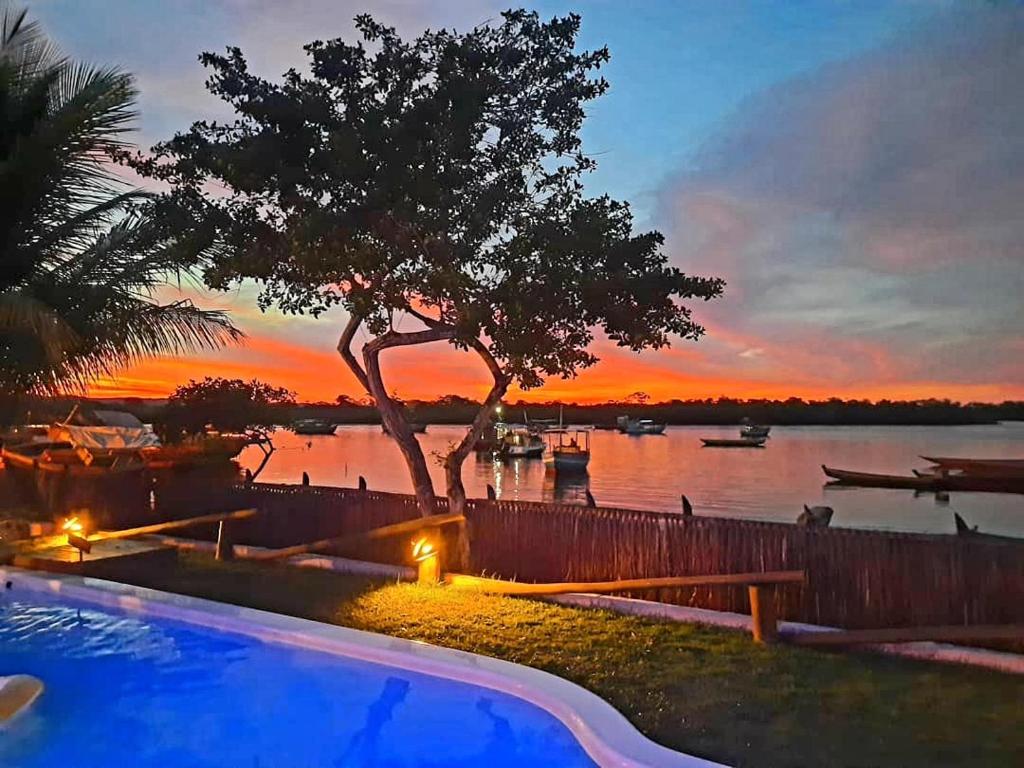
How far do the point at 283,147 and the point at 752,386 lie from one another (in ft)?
97.0

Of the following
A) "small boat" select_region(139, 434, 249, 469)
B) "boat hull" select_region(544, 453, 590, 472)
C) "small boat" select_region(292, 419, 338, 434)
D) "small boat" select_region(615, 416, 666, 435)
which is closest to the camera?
"small boat" select_region(139, 434, 249, 469)

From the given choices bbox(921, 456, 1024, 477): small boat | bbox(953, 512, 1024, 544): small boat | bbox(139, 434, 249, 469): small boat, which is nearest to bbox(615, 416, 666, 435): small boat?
bbox(921, 456, 1024, 477): small boat

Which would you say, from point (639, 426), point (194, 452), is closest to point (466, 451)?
point (194, 452)

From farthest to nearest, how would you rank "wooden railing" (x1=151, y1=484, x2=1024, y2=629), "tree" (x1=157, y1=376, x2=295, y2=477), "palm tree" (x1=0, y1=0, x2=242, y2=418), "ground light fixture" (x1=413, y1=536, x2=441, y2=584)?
"tree" (x1=157, y1=376, x2=295, y2=477), "palm tree" (x1=0, y1=0, x2=242, y2=418), "ground light fixture" (x1=413, y1=536, x2=441, y2=584), "wooden railing" (x1=151, y1=484, x2=1024, y2=629)

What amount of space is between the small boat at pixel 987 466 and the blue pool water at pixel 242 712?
37578 mm

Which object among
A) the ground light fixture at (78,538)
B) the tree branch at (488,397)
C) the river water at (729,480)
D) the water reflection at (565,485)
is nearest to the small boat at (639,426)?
the river water at (729,480)

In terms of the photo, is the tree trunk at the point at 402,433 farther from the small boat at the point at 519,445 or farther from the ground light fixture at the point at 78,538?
the small boat at the point at 519,445

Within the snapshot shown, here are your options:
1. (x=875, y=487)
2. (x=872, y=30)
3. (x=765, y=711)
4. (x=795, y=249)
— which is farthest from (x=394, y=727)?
(x=875, y=487)

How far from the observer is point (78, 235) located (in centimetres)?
948

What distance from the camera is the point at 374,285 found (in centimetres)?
859

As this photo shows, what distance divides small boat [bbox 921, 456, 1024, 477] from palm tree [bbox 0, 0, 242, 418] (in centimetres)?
3639

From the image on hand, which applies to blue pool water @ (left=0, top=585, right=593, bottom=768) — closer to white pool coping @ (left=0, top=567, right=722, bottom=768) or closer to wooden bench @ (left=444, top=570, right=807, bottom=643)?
white pool coping @ (left=0, top=567, right=722, bottom=768)

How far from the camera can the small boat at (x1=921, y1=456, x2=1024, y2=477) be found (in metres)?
35.9

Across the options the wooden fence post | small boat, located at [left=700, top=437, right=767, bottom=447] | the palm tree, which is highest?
the palm tree
